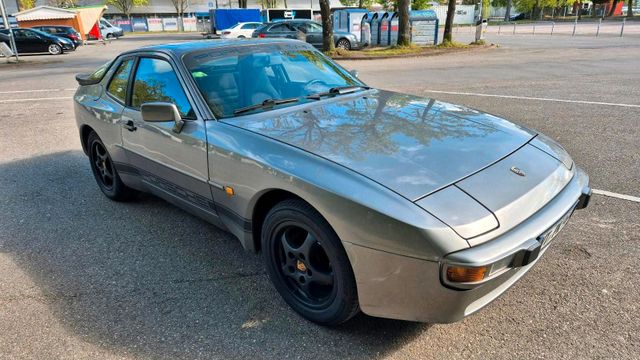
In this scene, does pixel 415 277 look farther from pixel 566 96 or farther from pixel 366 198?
pixel 566 96

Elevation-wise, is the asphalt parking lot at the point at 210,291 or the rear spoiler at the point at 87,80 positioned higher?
the rear spoiler at the point at 87,80

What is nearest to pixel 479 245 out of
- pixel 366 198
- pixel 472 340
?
pixel 366 198

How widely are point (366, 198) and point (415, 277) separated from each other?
1.35 ft

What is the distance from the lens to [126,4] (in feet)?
228

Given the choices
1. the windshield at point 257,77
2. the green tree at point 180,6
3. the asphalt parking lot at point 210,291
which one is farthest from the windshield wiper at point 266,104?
the green tree at point 180,6

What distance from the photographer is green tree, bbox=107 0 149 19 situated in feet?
226

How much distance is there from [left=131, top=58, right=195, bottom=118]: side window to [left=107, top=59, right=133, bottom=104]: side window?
194mm

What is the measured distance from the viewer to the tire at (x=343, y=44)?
21.5 meters

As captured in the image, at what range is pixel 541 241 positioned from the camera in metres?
2.09

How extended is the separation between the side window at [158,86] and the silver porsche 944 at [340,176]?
0.6 inches

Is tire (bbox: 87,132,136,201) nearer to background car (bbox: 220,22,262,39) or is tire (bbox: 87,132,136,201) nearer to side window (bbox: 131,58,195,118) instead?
side window (bbox: 131,58,195,118)

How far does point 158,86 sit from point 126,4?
76.8 m

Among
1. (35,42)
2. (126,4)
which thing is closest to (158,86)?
(35,42)

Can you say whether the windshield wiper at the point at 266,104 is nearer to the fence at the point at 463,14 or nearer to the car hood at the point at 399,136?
the car hood at the point at 399,136
